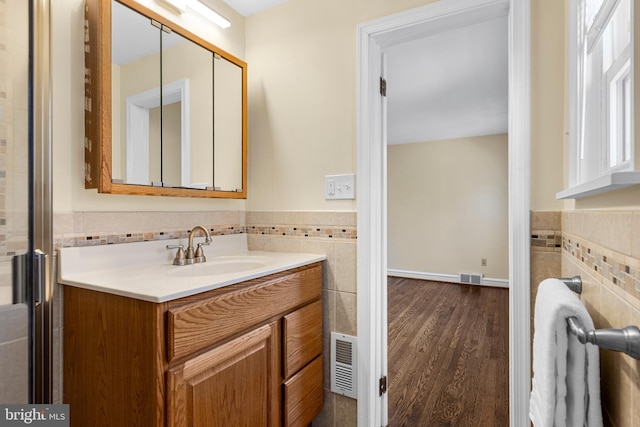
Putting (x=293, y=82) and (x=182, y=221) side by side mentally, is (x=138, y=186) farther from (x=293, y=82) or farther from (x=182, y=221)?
(x=293, y=82)

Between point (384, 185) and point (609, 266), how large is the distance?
110 cm

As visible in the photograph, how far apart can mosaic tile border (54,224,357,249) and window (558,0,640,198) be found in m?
0.93

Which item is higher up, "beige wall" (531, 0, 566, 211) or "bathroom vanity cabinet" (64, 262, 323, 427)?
"beige wall" (531, 0, 566, 211)

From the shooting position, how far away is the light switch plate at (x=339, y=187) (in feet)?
5.19

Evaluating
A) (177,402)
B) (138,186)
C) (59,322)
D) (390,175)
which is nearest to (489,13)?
(138,186)

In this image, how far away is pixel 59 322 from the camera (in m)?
1.12

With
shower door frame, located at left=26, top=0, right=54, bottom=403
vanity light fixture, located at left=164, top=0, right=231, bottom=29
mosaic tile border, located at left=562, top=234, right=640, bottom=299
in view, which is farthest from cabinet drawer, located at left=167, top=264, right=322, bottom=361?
vanity light fixture, located at left=164, top=0, right=231, bottom=29

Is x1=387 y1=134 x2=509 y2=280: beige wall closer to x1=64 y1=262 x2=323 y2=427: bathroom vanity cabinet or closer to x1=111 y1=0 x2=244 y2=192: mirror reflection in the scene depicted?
x1=111 y1=0 x2=244 y2=192: mirror reflection

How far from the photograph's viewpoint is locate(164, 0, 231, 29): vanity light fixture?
150 cm

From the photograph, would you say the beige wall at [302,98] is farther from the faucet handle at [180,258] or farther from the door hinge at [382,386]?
the door hinge at [382,386]

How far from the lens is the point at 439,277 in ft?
16.5

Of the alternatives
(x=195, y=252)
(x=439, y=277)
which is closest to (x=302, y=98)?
(x=195, y=252)

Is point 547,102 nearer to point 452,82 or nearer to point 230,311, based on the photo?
point 230,311

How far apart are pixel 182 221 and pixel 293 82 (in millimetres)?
953
